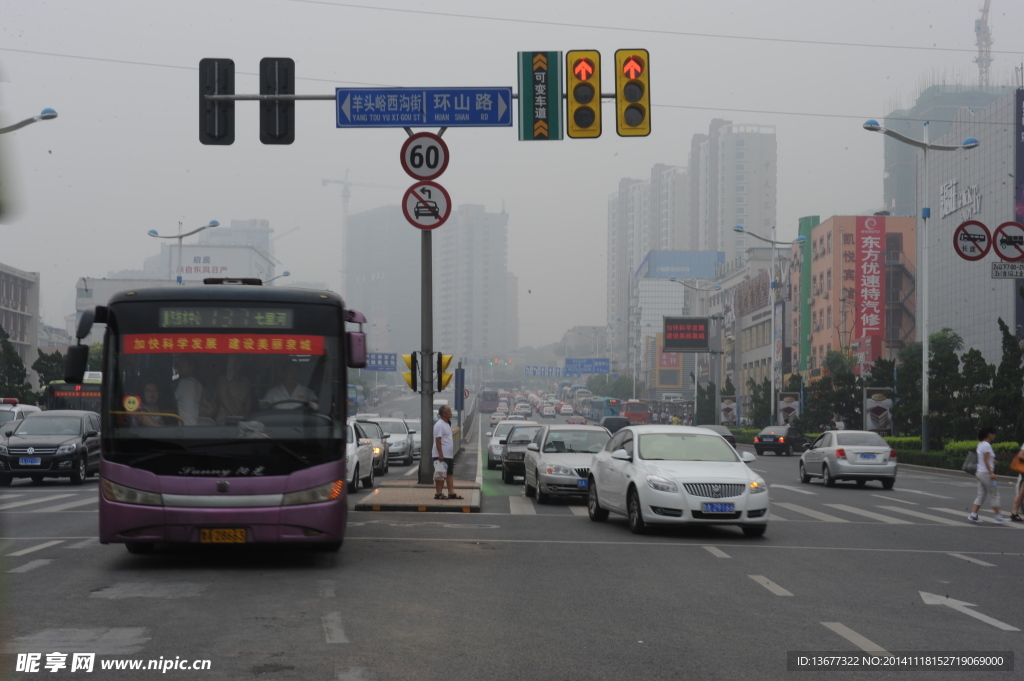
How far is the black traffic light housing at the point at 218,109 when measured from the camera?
16.7 metres

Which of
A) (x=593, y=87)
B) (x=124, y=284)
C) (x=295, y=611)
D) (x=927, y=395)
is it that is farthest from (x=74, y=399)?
(x=124, y=284)

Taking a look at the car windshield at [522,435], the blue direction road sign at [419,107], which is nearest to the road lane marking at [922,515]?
the car windshield at [522,435]

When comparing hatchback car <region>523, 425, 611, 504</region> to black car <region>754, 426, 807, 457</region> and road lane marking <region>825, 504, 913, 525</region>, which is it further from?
black car <region>754, 426, 807, 457</region>

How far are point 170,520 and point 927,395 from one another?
3634 cm

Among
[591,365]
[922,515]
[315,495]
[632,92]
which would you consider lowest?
[922,515]

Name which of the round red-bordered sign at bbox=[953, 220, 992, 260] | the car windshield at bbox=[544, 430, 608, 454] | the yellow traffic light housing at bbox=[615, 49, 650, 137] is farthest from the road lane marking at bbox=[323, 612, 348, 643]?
the round red-bordered sign at bbox=[953, 220, 992, 260]

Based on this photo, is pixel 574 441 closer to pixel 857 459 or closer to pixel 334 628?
pixel 857 459

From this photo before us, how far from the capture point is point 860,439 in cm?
3022

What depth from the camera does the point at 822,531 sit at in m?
17.5

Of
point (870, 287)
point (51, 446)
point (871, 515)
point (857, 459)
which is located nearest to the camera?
point (871, 515)

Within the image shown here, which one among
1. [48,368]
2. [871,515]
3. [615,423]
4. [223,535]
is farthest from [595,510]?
[48,368]

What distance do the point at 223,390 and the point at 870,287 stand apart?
86481 millimetres

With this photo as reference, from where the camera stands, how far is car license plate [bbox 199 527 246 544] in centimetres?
1118

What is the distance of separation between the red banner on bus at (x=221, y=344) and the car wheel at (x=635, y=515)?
18.9 feet
